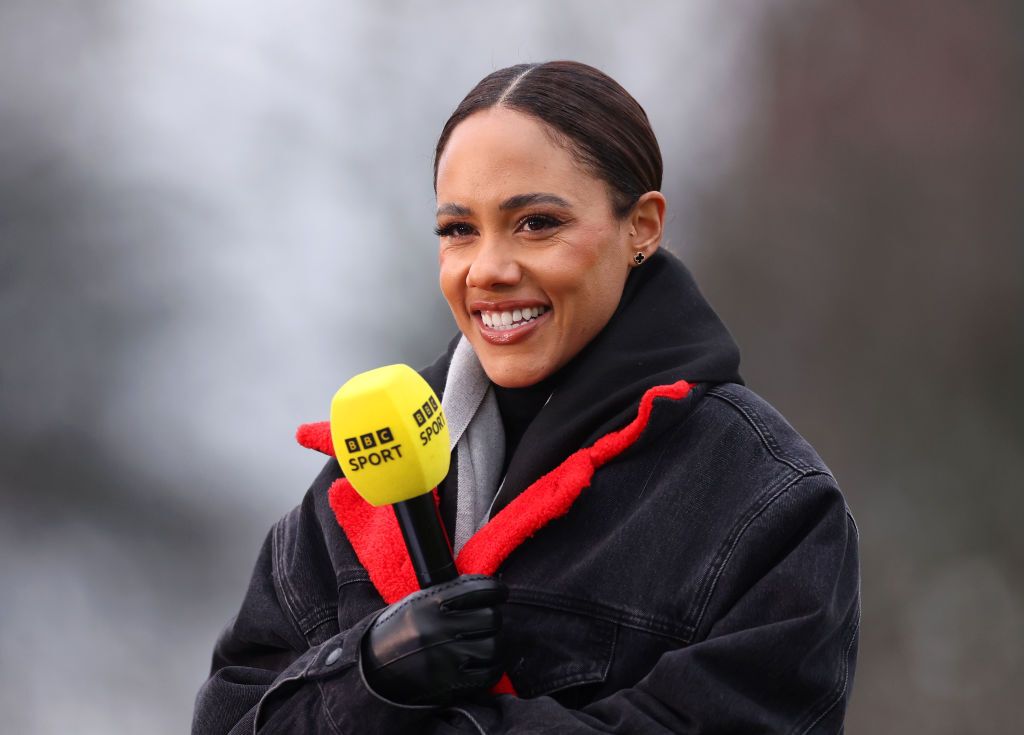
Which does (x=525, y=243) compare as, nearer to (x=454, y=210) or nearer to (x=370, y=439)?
(x=454, y=210)

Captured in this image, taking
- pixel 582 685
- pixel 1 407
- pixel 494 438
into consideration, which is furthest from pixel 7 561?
pixel 582 685

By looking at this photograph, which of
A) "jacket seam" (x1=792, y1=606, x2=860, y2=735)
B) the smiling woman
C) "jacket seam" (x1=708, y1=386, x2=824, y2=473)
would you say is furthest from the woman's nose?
"jacket seam" (x1=792, y1=606, x2=860, y2=735)

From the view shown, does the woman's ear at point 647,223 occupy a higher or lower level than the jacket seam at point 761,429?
higher

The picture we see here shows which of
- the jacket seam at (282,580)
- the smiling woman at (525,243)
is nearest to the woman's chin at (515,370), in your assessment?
the smiling woman at (525,243)

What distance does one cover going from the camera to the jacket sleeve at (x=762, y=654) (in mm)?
1037

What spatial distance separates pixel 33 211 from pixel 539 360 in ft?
6.04

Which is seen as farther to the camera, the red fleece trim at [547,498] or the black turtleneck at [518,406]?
the black turtleneck at [518,406]

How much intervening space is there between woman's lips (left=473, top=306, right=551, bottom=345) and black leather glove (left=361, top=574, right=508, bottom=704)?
0.97 feet

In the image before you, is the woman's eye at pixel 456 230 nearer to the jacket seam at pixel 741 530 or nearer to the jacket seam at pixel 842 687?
the jacket seam at pixel 741 530

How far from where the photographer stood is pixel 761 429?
1.19 meters

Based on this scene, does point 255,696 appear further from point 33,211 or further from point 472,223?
point 33,211

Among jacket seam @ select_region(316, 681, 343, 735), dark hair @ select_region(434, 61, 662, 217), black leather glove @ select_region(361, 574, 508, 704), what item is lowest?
jacket seam @ select_region(316, 681, 343, 735)

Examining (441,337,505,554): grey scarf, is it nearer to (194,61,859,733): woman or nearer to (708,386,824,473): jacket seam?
(194,61,859,733): woman

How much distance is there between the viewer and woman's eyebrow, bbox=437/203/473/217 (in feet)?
4.05
